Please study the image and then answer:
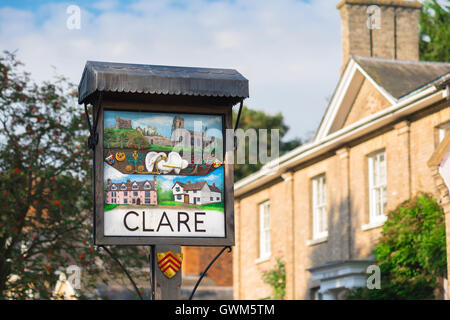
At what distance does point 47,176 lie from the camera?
19.1 meters

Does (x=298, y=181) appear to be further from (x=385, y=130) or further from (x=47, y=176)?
(x=47, y=176)

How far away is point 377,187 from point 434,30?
18.1 metres

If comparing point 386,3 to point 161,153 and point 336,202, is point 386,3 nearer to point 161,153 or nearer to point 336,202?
point 336,202

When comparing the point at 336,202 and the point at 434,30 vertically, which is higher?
the point at 434,30

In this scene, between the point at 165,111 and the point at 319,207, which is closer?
the point at 165,111

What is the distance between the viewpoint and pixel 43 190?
19.4 metres

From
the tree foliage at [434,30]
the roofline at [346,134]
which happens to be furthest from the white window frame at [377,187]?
the tree foliage at [434,30]

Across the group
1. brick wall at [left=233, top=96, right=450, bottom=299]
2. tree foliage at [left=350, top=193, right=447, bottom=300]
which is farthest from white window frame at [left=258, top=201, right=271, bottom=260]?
tree foliage at [left=350, top=193, right=447, bottom=300]

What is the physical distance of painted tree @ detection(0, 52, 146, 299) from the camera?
18.7m

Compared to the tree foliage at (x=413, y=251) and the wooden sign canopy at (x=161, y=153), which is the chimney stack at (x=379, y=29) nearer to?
the tree foliage at (x=413, y=251)

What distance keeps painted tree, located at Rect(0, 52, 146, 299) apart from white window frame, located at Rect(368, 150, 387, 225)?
6906 mm

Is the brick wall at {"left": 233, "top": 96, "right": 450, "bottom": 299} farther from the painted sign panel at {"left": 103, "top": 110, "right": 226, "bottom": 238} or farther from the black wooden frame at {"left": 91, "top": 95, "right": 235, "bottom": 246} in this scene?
the painted sign panel at {"left": 103, "top": 110, "right": 226, "bottom": 238}

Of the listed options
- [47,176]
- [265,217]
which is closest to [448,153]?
[47,176]

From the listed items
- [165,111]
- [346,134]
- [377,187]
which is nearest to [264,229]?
[346,134]
